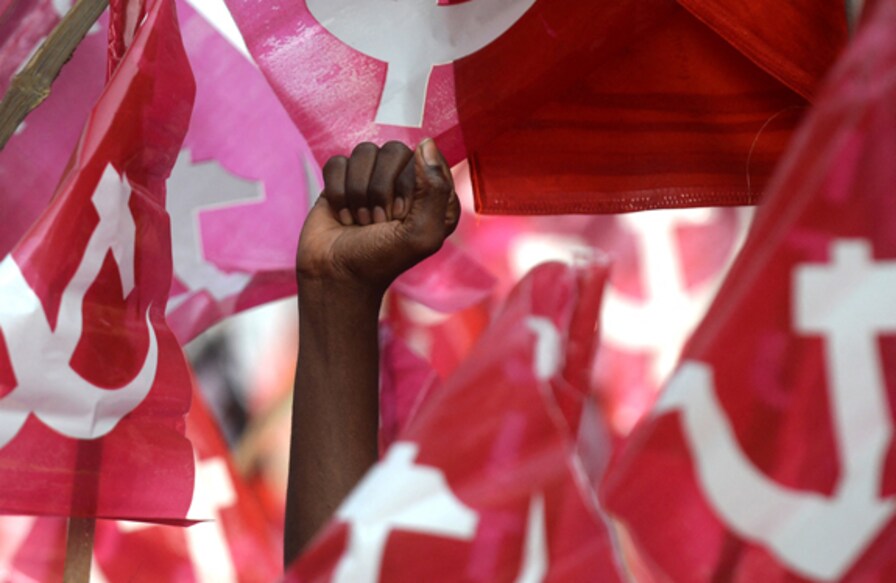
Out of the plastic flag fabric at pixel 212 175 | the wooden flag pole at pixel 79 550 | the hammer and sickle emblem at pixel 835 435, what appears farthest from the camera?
the plastic flag fabric at pixel 212 175

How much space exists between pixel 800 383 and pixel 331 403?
2.55ft

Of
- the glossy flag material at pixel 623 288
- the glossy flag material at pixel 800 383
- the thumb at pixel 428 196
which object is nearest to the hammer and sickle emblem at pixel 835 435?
the glossy flag material at pixel 800 383

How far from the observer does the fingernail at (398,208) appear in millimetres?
1417

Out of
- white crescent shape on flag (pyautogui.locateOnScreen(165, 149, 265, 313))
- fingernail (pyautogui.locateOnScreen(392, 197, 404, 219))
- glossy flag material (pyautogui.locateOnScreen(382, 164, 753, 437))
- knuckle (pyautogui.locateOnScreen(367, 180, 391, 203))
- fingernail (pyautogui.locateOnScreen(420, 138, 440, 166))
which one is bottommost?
glossy flag material (pyautogui.locateOnScreen(382, 164, 753, 437))

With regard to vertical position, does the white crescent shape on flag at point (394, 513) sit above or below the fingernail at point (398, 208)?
above

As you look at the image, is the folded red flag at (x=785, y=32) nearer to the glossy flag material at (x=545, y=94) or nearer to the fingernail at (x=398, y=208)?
the glossy flag material at (x=545, y=94)

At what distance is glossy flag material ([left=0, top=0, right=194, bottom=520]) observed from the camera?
4.17 feet

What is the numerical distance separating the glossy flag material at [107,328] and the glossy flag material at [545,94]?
7.3 inches

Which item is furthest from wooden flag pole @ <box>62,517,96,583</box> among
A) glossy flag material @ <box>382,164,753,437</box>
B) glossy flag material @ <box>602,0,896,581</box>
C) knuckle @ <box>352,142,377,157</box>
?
glossy flag material @ <box>602,0,896,581</box>

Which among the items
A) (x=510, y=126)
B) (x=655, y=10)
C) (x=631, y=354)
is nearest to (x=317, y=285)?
(x=510, y=126)

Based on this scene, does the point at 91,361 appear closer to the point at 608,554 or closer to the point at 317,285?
the point at 317,285

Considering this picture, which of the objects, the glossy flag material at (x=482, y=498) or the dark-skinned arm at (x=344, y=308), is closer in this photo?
the glossy flag material at (x=482, y=498)

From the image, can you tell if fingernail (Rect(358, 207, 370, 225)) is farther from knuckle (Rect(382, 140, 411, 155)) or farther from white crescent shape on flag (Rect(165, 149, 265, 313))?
white crescent shape on flag (Rect(165, 149, 265, 313))

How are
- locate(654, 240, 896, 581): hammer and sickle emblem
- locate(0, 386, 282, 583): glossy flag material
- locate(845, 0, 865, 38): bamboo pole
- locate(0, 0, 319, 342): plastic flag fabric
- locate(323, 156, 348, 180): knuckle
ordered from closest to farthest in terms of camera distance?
locate(654, 240, 896, 581): hammer and sickle emblem
locate(845, 0, 865, 38): bamboo pole
locate(323, 156, 348, 180): knuckle
locate(0, 386, 282, 583): glossy flag material
locate(0, 0, 319, 342): plastic flag fabric
